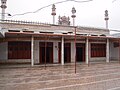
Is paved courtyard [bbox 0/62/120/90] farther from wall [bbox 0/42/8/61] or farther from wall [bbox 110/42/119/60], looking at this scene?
wall [bbox 110/42/119/60]

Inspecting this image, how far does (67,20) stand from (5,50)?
18516 mm

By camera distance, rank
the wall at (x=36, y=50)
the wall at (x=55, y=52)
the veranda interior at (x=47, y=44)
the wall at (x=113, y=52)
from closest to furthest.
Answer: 1. the veranda interior at (x=47, y=44)
2. the wall at (x=36, y=50)
3. the wall at (x=55, y=52)
4. the wall at (x=113, y=52)

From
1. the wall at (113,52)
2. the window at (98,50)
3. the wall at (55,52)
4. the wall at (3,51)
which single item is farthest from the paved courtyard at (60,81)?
the wall at (113,52)

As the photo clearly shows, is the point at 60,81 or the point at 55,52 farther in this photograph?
the point at 55,52

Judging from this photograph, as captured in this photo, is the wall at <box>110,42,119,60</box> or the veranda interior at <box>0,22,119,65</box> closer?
the veranda interior at <box>0,22,119,65</box>

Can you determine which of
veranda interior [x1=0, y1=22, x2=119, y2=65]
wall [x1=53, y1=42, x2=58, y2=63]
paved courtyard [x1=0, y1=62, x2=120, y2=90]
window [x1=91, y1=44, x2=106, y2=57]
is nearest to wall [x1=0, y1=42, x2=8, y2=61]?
veranda interior [x1=0, y1=22, x2=119, y2=65]

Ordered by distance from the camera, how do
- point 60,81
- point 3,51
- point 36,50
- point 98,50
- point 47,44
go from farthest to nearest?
point 98,50 < point 47,44 < point 36,50 < point 3,51 < point 60,81

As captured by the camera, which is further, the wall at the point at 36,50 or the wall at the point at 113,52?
the wall at the point at 113,52

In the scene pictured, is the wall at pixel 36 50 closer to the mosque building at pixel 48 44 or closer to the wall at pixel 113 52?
the mosque building at pixel 48 44

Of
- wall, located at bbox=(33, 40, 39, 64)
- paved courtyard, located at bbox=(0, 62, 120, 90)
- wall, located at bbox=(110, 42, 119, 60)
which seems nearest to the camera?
paved courtyard, located at bbox=(0, 62, 120, 90)

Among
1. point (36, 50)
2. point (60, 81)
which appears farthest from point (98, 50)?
point (60, 81)

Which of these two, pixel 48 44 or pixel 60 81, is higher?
pixel 48 44

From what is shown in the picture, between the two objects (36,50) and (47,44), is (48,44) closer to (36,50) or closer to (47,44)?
(47,44)

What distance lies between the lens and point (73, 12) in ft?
103
